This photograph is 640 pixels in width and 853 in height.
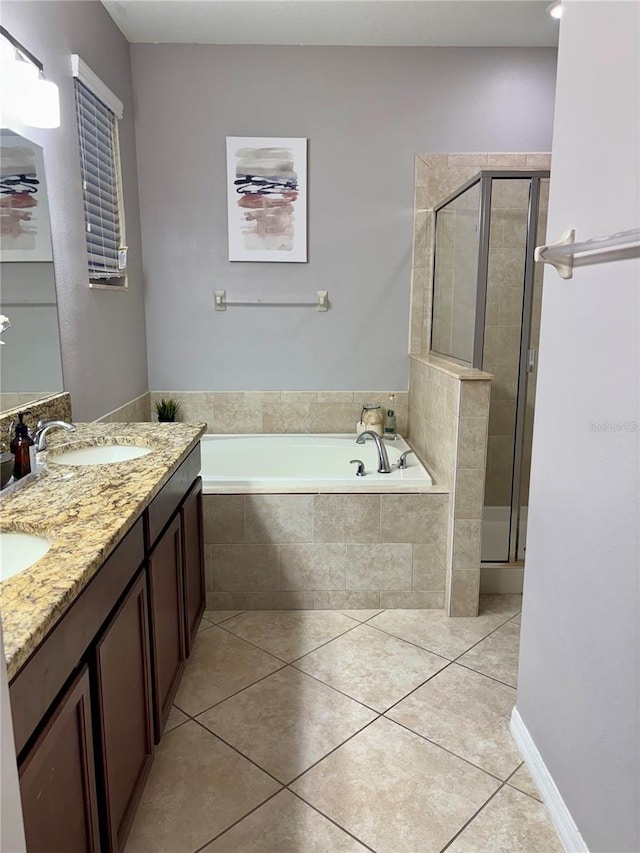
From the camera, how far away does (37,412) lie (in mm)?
2061

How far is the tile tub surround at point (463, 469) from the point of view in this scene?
2.47m

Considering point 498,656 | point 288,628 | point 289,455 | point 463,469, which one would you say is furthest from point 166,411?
point 498,656

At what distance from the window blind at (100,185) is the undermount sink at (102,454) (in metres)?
0.97

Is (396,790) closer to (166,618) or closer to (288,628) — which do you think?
(166,618)

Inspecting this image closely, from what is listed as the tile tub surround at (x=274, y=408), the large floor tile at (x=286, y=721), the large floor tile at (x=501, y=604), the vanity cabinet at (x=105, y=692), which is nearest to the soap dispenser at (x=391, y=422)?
the tile tub surround at (x=274, y=408)

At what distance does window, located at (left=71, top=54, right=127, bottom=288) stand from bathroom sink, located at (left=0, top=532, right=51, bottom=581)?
1.66 m

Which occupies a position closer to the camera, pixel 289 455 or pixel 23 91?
pixel 23 91

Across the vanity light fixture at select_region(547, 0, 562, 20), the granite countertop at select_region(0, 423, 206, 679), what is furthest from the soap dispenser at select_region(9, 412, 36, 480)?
the vanity light fixture at select_region(547, 0, 562, 20)

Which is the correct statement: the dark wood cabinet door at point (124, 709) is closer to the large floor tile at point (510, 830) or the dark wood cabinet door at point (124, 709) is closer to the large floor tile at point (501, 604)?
the large floor tile at point (510, 830)

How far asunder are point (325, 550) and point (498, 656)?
0.82 meters

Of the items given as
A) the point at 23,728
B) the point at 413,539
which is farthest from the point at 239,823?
the point at 413,539

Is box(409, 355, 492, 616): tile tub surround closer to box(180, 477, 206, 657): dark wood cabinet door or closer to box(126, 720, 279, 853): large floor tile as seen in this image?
box(180, 477, 206, 657): dark wood cabinet door

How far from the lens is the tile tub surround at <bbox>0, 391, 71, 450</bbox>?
1785 millimetres

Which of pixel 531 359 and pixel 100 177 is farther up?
pixel 100 177
